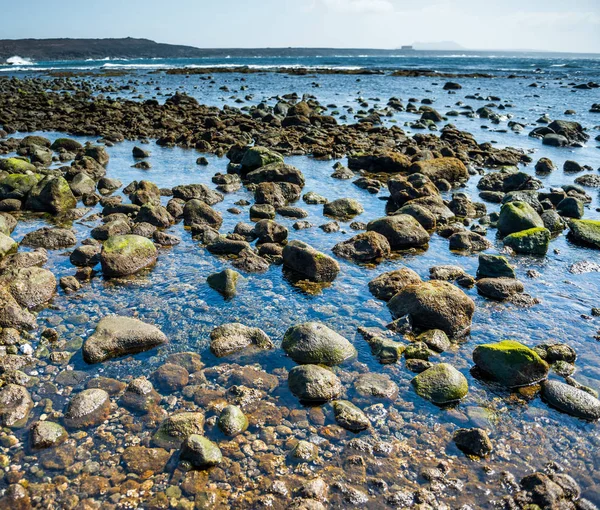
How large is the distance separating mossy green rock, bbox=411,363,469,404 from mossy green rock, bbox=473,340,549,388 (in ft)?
2.43

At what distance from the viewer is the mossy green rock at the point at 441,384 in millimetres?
8656

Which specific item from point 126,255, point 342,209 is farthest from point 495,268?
point 126,255

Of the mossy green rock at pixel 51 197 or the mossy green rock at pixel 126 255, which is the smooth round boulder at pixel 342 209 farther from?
the mossy green rock at pixel 51 197

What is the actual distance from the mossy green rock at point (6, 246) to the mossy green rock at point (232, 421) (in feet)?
29.3

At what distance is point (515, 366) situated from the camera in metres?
9.22

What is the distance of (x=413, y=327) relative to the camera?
10.9 metres

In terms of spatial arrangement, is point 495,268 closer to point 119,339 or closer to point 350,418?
point 350,418

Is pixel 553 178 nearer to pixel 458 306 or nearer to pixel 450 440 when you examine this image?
pixel 458 306

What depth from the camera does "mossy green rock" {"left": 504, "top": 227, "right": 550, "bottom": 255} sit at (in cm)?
1533

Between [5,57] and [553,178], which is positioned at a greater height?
[5,57]

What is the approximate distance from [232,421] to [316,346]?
99.0 inches

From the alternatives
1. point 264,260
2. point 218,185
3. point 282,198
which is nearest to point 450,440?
point 264,260

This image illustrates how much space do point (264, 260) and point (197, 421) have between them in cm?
673

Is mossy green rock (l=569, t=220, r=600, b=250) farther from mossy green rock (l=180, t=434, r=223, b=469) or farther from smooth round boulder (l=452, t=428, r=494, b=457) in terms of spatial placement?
mossy green rock (l=180, t=434, r=223, b=469)
